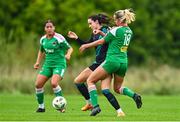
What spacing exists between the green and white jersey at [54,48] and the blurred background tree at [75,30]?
15670 mm

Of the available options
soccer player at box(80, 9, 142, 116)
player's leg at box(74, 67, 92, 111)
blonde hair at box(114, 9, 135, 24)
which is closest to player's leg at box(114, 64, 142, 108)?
soccer player at box(80, 9, 142, 116)

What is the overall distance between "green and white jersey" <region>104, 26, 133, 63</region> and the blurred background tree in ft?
59.8

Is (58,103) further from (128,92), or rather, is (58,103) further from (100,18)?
(100,18)

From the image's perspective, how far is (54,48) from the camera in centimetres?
1939

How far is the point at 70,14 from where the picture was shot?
52062 mm

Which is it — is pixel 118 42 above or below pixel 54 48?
below

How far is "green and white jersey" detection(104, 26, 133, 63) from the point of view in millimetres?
17031

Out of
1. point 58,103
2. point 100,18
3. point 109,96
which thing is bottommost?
point 109,96

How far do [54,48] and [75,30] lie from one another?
32364 mm

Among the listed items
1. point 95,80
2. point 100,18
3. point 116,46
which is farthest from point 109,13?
point 116,46

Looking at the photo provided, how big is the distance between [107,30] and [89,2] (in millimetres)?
36362

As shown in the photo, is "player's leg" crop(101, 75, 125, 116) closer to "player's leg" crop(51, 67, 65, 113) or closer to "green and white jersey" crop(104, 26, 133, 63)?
"green and white jersey" crop(104, 26, 133, 63)

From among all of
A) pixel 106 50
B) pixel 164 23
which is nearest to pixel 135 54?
pixel 164 23

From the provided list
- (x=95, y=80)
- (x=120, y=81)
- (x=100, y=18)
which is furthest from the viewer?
(x=100, y=18)
